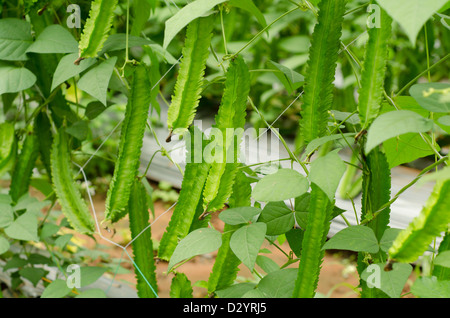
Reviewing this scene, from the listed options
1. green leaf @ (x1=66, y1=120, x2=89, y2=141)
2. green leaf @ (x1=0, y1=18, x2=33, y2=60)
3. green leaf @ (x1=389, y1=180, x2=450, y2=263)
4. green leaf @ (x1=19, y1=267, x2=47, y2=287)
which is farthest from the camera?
green leaf @ (x1=19, y1=267, x2=47, y2=287)

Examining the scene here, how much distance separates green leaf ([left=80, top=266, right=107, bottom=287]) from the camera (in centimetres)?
98

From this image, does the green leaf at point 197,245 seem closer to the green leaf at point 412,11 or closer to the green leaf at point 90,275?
the green leaf at point 90,275

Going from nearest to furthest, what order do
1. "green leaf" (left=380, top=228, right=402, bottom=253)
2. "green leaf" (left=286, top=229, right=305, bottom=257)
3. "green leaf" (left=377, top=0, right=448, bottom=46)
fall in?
"green leaf" (left=377, top=0, right=448, bottom=46) → "green leaf" (left=380, top=228, right=402, bottom=253) → "green leaf" (left=286, top=229, right=305, bottom=257)

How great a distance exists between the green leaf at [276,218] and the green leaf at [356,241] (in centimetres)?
16

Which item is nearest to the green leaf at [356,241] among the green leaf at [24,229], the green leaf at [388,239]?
the green leaf at [388,239]

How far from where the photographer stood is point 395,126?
58 centimetres

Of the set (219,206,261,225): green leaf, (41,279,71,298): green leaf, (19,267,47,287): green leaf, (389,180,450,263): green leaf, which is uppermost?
(389,180,450,263): green leaf

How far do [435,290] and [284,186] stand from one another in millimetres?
254

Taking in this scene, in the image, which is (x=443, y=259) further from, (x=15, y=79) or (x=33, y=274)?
(x=33, y=274)

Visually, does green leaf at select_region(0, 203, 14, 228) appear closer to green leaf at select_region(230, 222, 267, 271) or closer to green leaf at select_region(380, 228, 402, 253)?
green leaf at select_region(230, 222, 267, 271)

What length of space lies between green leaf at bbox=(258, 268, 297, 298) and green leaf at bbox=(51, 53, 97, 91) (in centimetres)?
52

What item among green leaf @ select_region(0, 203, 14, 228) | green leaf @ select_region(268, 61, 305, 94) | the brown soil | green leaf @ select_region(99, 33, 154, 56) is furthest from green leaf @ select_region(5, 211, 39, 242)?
the brown soil
